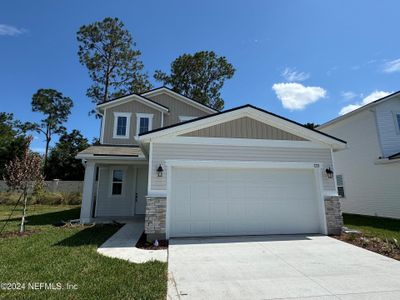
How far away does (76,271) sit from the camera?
4.42m

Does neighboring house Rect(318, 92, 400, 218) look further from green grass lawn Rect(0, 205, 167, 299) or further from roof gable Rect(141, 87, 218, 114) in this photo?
green grass lawn Rect(0, 205, 167, 299)

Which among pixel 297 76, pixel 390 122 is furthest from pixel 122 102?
pixel 390 122

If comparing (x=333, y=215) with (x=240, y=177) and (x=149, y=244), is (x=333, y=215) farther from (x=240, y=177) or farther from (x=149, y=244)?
(x=149, y=244)

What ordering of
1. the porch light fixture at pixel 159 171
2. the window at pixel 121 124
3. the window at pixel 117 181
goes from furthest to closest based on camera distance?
1. the window at pixel 121 124
2. the window at pixel 117 181
3. the porch light fixture at pixel 159 171

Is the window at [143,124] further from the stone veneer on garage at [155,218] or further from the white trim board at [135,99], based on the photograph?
the stone veneer on garage at [155,218]

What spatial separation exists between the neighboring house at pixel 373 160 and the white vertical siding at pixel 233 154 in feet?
Answer: 21.2

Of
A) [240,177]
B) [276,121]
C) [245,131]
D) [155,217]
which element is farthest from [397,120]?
[155,217]

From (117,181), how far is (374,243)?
37.9 ft

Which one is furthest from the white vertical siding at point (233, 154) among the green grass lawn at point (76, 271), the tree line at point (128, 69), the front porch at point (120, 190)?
the tree line at point (128, 69)

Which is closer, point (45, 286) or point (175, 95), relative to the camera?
point (45, 286)

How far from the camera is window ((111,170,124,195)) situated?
13016mm

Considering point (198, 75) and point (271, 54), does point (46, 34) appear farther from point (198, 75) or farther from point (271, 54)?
point (198, 75)

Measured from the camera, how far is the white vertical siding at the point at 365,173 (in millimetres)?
12055

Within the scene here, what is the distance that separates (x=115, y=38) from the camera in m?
23.3
